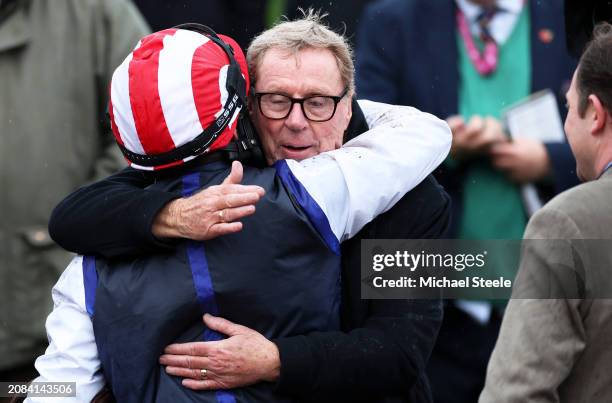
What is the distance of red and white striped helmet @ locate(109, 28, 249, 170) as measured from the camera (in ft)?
8.84

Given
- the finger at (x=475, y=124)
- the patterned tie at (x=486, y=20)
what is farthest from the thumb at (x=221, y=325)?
the patterned tie at (x=486, y=20)

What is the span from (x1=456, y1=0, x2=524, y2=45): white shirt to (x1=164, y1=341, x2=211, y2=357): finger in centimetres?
206

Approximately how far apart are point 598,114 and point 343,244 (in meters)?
0.70

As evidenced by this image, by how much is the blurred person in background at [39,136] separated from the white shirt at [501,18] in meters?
1.29

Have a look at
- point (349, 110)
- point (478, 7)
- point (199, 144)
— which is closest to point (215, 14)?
point (478, 7)

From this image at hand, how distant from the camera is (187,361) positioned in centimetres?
271

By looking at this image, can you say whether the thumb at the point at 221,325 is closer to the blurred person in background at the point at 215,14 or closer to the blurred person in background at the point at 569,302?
the blurred person in background at the point at 569,302

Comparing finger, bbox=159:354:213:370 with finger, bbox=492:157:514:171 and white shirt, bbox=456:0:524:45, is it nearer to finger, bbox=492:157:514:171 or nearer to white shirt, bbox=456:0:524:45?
finger, bbox=492:157:514:171

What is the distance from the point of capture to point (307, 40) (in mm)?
3133

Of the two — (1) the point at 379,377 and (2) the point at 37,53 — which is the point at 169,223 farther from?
(2) the point at 37,53

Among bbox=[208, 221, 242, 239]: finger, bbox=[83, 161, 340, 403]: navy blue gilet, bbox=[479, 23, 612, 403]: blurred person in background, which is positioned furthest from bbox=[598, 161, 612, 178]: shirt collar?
bbox=[208, 221, 242, 239]: finger

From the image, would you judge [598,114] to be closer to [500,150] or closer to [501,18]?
[500,150]

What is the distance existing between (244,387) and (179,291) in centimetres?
28

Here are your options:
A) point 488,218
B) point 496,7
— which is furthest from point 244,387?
point 496,7
